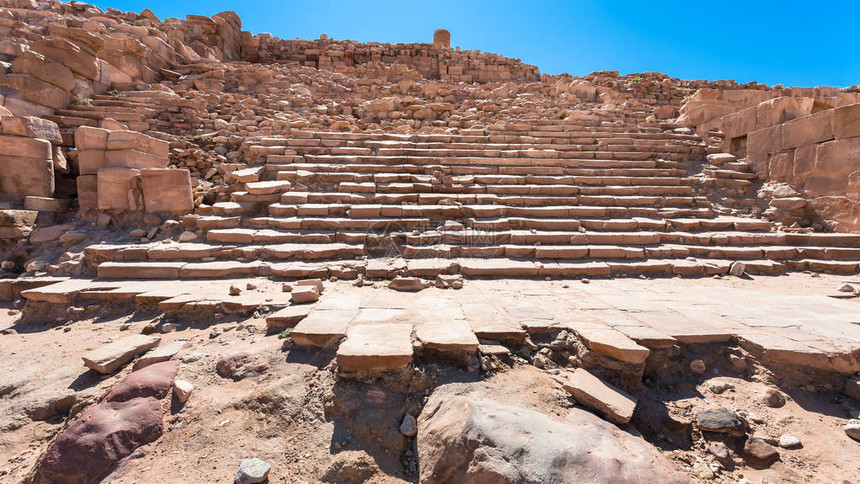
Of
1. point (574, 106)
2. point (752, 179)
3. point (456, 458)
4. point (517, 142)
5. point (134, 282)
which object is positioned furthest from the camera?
point (574, 106)

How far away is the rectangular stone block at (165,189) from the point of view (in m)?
5.40

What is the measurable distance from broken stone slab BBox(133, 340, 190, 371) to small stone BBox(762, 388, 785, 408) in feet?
14.7

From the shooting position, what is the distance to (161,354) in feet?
8.75

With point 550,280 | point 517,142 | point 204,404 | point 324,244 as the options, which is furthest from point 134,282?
point 517,142

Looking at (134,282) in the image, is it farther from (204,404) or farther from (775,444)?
(775,444)

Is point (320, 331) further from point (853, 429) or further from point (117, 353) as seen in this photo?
point (853, 429)

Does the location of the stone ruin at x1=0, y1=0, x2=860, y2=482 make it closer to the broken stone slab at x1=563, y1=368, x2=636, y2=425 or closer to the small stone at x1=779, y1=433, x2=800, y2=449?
the broken stone slab at x1=563, y1=368, x2=636, y2=425

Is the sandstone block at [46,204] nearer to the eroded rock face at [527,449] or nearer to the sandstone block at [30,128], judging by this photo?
the sandstone block at [30,128]

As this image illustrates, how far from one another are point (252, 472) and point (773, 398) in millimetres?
3382

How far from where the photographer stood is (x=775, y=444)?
2.02 meters

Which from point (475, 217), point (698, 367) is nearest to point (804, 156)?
point (475, 217)

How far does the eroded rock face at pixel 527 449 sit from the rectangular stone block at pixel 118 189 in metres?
6.18

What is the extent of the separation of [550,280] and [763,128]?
6735 mm

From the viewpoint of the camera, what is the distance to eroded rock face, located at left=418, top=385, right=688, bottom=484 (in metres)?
1.64
